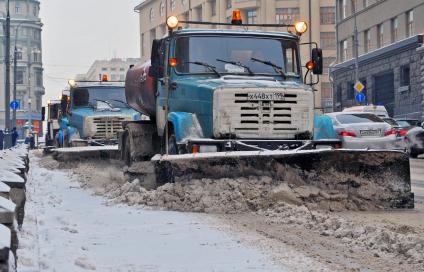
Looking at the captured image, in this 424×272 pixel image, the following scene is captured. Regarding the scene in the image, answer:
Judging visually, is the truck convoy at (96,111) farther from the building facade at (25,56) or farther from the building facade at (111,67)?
the building facade at (111,67)

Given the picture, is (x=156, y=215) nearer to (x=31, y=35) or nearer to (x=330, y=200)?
(x=330, y=200)

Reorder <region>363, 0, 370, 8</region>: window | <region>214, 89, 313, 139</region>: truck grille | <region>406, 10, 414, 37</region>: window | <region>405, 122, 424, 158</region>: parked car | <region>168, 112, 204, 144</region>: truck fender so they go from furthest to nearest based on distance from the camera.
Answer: <region>363, 0, 370, 8</region>: window, <region>406, 10, 414, 37</region>: window, <region>405, 122, 424, 158</region>: parked car, <region>168, 112, 204, 144</region>: truck fender, <region>214, 89, 313, 139</region>: truck grille

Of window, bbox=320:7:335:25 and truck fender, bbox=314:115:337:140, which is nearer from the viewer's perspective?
truck fender, bbox=314:115:337:140

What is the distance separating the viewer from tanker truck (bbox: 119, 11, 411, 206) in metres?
10.4

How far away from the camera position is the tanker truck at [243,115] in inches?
408

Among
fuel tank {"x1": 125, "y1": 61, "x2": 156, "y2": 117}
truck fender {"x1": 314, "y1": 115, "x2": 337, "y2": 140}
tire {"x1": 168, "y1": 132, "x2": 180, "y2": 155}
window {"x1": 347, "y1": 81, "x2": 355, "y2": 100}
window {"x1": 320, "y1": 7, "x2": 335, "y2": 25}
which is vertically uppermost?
window {"x1": 320, "y1": 7, "x2": 335, "y2": 25}

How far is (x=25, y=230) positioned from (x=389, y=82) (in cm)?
4022

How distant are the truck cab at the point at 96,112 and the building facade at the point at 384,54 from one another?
71.6 feet

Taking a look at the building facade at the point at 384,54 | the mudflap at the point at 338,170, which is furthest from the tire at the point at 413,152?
the mudflap at the point at 338,170

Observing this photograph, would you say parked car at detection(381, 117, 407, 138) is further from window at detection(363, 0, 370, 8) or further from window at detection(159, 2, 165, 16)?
window at detection(159, 2, 165, 16)

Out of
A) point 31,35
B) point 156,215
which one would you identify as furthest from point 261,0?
point 156,215

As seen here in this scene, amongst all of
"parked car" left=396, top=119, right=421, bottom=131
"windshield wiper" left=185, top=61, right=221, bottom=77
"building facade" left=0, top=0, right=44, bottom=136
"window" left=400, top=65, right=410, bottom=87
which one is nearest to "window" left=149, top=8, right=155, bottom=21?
"building facade" left=0, top=0, right=44, bottom=136

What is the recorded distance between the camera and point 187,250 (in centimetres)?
709

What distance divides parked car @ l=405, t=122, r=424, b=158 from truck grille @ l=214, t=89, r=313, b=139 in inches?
639
